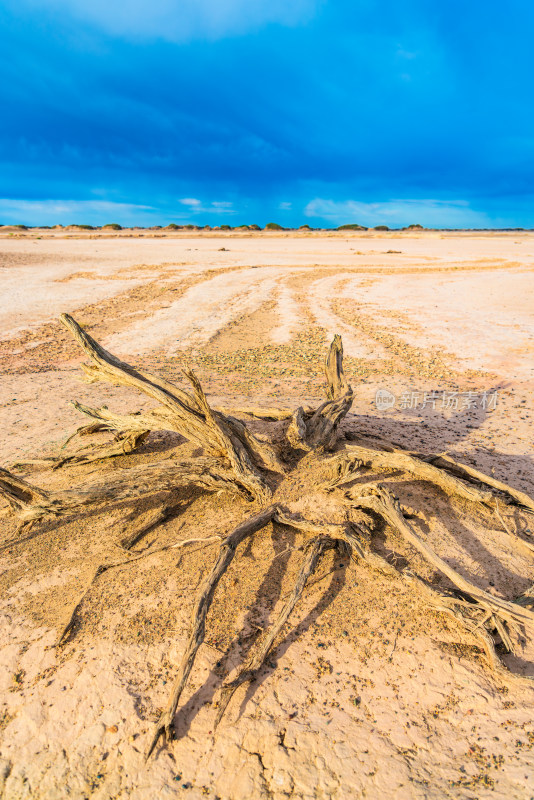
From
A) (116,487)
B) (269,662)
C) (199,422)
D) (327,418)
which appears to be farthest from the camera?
(327,418)

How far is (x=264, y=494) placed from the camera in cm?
450

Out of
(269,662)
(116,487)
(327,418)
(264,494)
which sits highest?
(327,418)

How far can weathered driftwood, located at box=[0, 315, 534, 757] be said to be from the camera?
11.6 feet

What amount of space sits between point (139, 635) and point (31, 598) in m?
1.15

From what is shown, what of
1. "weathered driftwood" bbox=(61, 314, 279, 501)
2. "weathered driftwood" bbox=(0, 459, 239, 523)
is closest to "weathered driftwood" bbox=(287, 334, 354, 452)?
"weathered driftwood" bbox=(61, 314, 279, 501)

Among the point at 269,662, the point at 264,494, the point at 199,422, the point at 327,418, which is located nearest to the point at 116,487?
the point at 199,422

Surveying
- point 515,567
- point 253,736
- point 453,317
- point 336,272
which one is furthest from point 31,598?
point 336,272

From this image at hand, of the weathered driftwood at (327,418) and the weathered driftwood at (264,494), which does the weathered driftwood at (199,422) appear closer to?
the weathered driftwood at (264,494)

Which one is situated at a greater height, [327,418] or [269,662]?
[327,418]

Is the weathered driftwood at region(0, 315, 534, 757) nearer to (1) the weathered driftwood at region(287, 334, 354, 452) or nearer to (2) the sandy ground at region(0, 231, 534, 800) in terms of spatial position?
(1) the weathered driftwood at region(287, 334, 354, 452)

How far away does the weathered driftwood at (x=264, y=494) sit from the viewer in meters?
3.55

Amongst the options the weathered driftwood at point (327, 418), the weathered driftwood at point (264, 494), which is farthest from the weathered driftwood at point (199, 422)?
the weathered driftwood at point (327, 418)

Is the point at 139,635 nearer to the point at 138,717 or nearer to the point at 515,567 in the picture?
the point at 138,717

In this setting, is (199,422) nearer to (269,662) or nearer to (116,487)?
(116,487)
